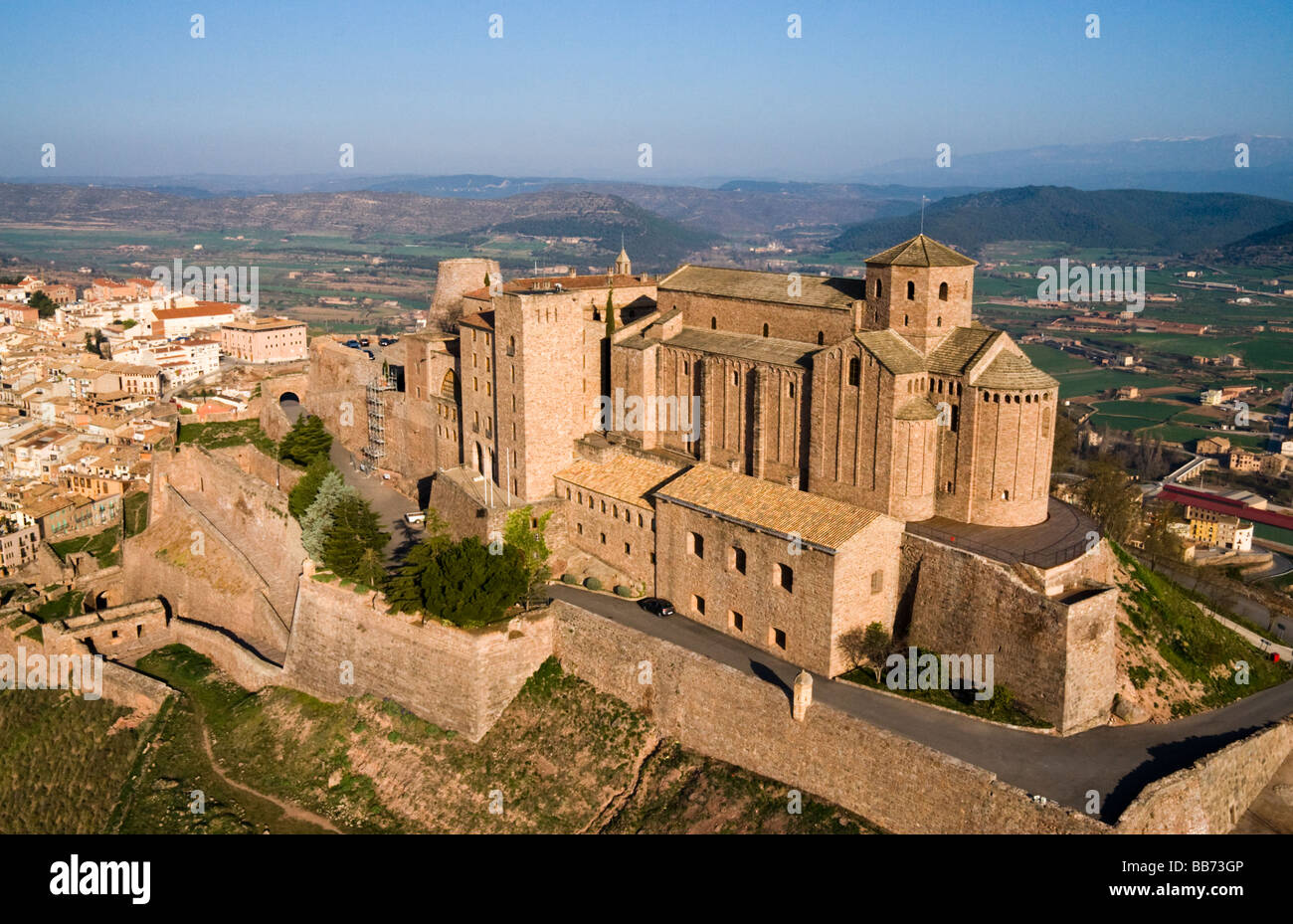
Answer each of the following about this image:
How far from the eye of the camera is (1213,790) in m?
28.2

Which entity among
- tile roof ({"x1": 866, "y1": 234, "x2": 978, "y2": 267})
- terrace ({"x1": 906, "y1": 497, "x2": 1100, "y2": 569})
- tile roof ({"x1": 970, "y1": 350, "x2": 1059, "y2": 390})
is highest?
tile roof ({"x1": 866, "y1": 234, "x2": 978, "y2": 267})

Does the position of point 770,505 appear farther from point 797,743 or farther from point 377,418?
point 377,418

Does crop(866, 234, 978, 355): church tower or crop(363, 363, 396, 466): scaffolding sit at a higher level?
crop(866, 234, 978, 355): church tower

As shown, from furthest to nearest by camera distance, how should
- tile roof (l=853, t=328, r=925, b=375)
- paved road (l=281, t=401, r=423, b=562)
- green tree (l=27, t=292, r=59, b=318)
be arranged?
1. green tree (l=27, t=292, r=59, b=318)
2. paved road (l=281, t=401, r=423, b=562)
3. tile roof (l=853, t=328, r=925, b=375)

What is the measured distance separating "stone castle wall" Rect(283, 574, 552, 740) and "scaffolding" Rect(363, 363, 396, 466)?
1726 centimetres

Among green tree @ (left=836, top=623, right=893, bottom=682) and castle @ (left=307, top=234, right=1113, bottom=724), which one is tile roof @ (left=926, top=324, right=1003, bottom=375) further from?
green tree @ (left=836, top=623, right=893, bottom=682)

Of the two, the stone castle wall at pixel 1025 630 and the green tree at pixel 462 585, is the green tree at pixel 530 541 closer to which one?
the green tree at pixel 462 585

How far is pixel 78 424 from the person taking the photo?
7838 centimetres

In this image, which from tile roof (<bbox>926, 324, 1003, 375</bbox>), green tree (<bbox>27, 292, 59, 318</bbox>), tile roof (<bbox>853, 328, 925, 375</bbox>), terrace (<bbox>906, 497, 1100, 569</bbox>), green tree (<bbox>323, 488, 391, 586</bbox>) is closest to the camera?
terrace (<bbox>906, 497, 1100, 569</bbox>)

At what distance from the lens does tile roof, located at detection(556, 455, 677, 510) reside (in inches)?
1582

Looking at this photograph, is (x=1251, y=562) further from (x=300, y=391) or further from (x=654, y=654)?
(x=300, y=391)

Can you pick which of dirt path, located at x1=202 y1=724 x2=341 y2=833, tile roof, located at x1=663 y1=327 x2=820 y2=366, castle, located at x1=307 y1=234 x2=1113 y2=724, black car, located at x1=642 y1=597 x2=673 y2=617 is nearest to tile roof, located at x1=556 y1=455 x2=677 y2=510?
castle, located at x1=307 y1=234 x2=1113 y2=724

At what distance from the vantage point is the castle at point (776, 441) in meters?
33.4
